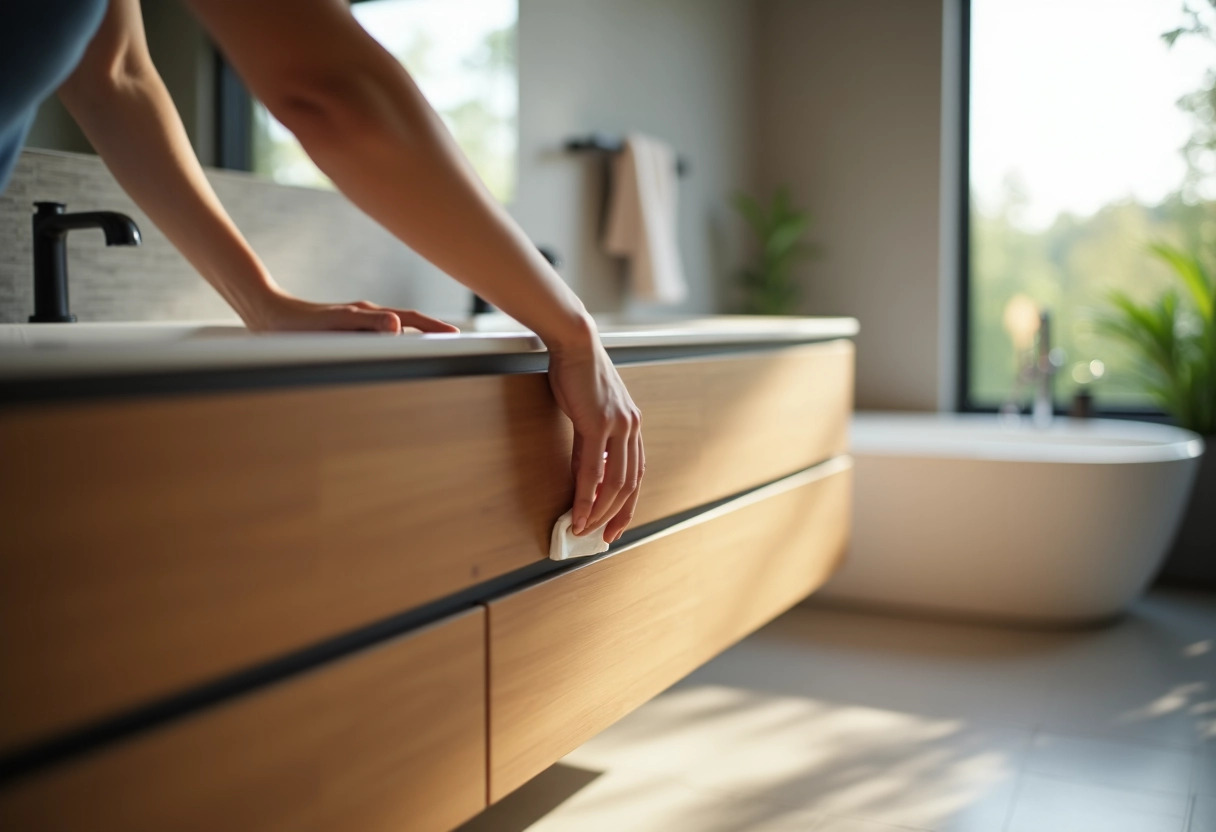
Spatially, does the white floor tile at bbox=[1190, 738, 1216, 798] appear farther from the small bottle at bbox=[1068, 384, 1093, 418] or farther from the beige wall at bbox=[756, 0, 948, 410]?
the beige wall at bbox=[756, 0, 948, 410]

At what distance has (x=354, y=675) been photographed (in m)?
0.85

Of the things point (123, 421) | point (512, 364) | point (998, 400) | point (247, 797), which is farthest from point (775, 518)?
point (998, 400)

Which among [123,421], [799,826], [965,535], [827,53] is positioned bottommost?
[799,826]

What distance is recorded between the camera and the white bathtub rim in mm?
2633

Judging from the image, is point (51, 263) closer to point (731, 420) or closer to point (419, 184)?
point (419, 184)

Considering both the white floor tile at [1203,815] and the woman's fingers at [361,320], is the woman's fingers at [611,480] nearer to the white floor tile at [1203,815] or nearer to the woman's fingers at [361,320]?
the woman's fingers at [361,320]

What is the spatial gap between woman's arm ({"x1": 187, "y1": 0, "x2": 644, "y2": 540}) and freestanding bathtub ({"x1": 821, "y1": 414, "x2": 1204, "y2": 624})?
6.18 ft

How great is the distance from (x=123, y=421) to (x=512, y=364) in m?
0.44

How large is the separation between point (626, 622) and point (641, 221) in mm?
1712

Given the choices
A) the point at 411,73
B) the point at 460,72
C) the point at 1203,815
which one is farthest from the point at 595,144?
the point at 1203,815

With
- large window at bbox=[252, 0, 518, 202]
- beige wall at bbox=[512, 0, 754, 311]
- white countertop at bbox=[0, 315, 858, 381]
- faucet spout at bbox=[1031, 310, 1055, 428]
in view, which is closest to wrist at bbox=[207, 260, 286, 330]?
white countertop at bbox=[0, 315, 858, 381]

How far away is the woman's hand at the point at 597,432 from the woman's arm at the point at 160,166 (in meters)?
0.13

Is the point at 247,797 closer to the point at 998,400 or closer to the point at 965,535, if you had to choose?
the point at 965,535

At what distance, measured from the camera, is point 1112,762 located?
1858 millimetres
